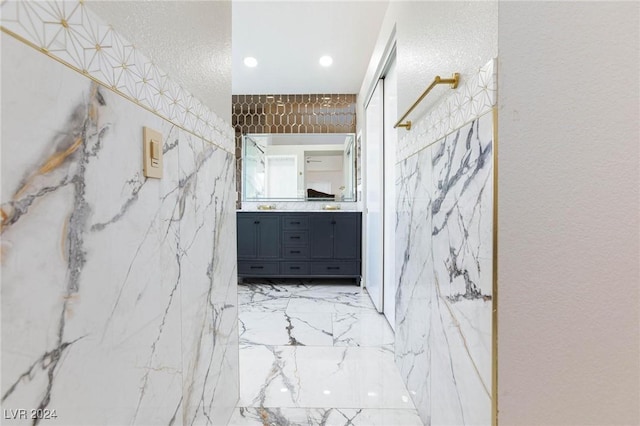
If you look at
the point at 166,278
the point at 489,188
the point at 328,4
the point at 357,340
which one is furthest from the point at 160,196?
the point at 328,4

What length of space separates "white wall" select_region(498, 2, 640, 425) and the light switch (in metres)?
0.83

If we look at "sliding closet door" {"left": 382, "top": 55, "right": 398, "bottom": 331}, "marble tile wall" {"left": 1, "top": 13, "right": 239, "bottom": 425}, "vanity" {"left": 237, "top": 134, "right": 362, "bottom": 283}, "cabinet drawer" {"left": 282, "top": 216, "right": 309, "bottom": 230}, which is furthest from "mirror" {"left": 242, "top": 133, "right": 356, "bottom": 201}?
"marble tile wall" {"left": 1, "top": 13, "right": 239, "bottom": 425}

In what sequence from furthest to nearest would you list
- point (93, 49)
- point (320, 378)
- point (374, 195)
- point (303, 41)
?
point (374, 195)
point (303, 41)
point (320, 378)
point (93, 49)

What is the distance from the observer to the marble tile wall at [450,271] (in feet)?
2.60

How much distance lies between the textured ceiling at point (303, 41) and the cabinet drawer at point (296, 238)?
1684mm

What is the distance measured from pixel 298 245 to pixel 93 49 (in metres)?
3.09

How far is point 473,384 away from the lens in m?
0.85

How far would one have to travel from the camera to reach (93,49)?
56 cm

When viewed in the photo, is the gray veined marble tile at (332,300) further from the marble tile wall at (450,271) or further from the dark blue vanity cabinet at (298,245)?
the marble tile wall at (450,271)

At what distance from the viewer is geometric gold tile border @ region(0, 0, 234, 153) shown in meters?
0.44

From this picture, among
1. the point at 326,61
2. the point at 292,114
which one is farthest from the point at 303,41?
the point at 292,114

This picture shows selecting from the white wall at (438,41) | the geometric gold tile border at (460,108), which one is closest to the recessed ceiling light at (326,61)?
the white wall at (438,41)

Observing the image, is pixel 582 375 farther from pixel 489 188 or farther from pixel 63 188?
pixel 63 188

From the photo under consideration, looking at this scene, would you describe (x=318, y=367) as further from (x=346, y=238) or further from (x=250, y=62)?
(x=250, y=62)
